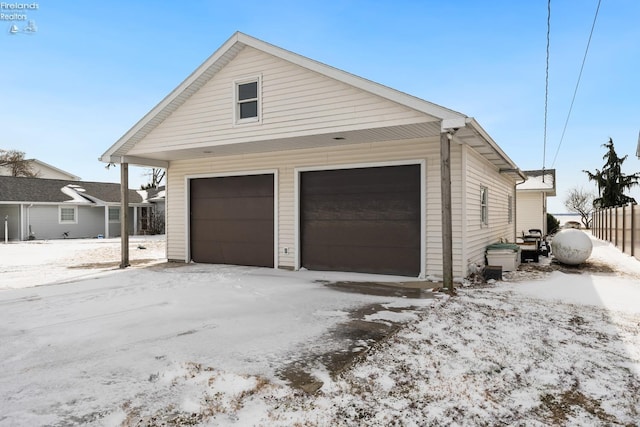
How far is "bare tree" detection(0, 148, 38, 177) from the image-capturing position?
34.3 metres

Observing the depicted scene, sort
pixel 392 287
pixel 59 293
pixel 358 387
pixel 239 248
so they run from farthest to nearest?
pixel 239 248 → pixel 392 287 → pixel 59 293 → pixel 358 387

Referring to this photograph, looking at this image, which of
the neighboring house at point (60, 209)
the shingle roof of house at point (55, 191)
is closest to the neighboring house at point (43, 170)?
the shingle roof of house at point (55, 191)

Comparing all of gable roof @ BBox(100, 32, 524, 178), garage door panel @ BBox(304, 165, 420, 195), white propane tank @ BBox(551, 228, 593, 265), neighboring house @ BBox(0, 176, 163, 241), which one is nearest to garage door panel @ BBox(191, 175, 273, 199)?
gable roof @ BBox(100, 32, 524, 178)

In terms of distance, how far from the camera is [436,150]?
26.2ft

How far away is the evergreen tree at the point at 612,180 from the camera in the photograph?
3025cm

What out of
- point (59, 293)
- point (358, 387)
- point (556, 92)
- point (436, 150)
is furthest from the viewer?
point (556, 92)

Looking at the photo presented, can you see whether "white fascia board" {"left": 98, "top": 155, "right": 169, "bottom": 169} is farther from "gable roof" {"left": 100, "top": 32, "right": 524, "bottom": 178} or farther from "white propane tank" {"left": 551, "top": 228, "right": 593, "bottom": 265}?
"white propane tank" {"left": 551, "top": 228, "right": 593, "bottom": 265}

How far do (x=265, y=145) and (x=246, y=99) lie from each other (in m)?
1.11

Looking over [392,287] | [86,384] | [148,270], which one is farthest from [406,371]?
[148,270]

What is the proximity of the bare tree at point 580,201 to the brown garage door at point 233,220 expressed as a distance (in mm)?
44272

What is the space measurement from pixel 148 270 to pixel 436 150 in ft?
24.5

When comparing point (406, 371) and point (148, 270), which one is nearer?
point (406, 371)

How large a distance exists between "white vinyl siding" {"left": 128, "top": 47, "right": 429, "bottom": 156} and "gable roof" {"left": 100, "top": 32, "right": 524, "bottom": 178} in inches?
4.8

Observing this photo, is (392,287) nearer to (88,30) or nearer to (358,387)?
(358,387)
